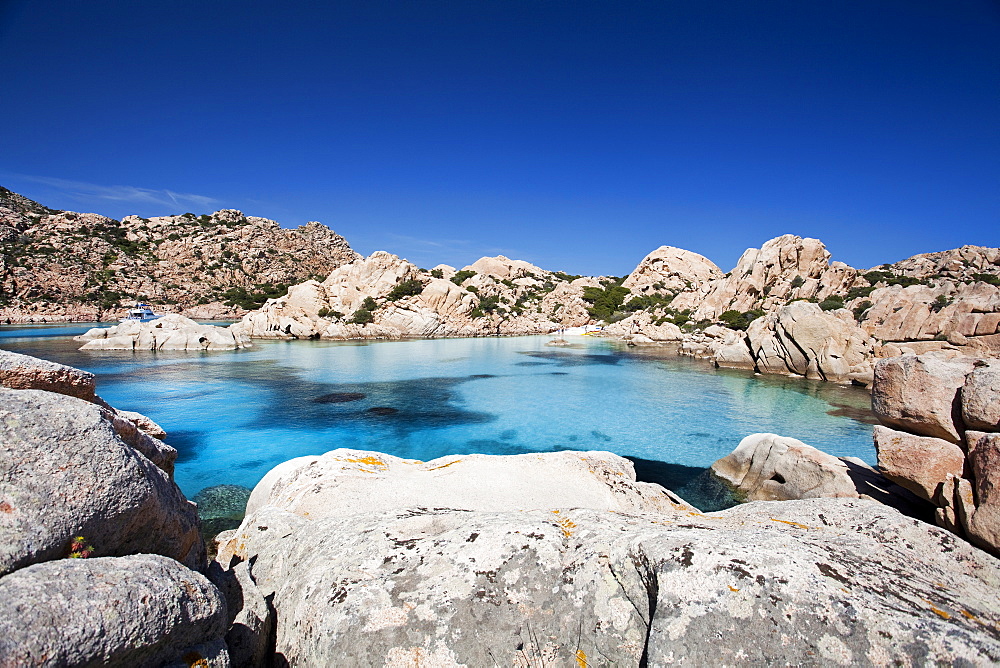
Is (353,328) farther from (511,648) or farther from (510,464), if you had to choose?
(511,648)

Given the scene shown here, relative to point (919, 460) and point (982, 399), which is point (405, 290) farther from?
point (982, 399)

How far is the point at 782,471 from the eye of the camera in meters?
8.97

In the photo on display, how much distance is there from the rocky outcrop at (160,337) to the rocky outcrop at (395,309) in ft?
43.4

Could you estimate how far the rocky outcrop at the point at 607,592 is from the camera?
92.5 inches

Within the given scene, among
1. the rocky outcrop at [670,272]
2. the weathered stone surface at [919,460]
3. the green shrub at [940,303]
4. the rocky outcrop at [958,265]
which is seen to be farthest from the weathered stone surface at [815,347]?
the rocky outcrop at [670,272]

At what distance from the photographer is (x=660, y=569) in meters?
2.75

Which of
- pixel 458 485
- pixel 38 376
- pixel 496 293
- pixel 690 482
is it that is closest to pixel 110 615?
pixel 38 376

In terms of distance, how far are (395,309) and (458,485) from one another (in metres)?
53.5

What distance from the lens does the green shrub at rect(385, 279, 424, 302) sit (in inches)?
2355

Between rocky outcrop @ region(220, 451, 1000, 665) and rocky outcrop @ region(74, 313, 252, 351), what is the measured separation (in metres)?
39.6

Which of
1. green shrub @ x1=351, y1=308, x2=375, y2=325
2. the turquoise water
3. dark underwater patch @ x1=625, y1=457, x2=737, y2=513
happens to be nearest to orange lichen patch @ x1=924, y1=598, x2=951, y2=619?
dark underwater patch @ x1=625, y1=457, x2=737, y2=513

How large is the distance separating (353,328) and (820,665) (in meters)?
55.5

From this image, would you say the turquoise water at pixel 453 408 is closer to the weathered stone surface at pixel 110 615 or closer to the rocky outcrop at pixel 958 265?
the weathered stone surface at pixel 110 615

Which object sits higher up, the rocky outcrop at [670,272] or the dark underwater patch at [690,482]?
the rocky outcrop at [670,272]
